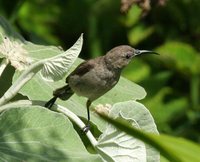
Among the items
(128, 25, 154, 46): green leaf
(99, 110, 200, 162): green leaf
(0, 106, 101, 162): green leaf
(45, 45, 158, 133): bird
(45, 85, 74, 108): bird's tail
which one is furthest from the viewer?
(128, 25, 154, 46): green leaf

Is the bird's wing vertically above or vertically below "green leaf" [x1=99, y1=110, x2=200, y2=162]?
below

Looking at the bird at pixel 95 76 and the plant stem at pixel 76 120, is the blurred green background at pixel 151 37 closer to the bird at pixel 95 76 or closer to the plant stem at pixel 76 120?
the bird at pixel 95 76

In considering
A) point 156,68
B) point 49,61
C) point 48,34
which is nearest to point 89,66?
point 49,61

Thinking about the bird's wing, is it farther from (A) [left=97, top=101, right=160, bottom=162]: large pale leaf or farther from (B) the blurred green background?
(B) the blurred green background

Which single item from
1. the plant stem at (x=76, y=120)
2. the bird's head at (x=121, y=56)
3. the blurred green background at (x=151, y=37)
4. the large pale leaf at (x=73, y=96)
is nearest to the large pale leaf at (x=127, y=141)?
the plant stem at (x=76, y=120)

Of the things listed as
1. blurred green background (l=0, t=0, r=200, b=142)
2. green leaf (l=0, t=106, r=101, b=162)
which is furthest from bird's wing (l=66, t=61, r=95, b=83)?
blurred green background (l=0, t=0, r=200, b=142)

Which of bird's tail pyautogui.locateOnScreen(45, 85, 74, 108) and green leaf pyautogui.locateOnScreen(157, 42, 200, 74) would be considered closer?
bird's tail pyautogui.locateOnScreen(45, 85, 74, 108)
